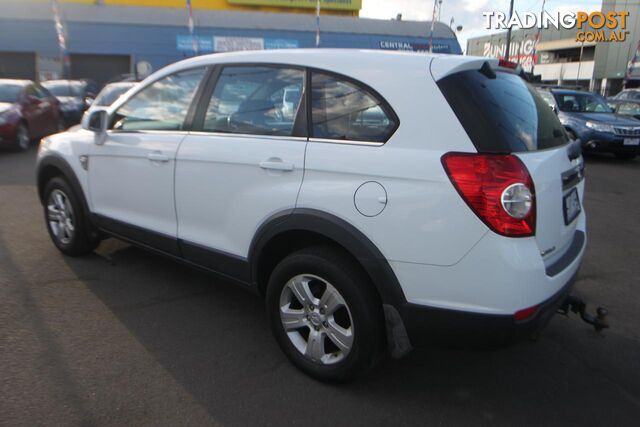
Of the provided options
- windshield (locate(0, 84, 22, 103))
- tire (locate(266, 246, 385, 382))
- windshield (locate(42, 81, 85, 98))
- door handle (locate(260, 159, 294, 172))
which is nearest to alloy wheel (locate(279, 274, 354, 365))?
tire (locate(266, 246, 385, 382))

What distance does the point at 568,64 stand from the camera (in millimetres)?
55312

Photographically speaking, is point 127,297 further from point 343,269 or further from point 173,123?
point 343,269

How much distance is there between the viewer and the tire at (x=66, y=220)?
14.0 ft

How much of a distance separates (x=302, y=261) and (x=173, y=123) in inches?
58.1

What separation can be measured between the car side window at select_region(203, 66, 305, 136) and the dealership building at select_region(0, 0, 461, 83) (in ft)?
87.7

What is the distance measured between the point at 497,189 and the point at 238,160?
56.9 inches

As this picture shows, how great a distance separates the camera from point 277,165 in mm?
2727

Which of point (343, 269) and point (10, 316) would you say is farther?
point (10, 316)

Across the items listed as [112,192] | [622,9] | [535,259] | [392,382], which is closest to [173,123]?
[112,192]

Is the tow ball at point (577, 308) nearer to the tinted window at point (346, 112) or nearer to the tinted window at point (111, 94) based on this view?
the tinted window at point (346, 112)

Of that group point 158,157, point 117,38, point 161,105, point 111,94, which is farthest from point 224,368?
point 117,38

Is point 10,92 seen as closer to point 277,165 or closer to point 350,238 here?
point 277,165

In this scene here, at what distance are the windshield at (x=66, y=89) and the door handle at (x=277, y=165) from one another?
14.6 meters

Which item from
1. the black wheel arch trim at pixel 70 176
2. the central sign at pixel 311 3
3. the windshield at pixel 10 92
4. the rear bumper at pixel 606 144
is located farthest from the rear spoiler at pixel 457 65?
the central sign at pixel 311 3
